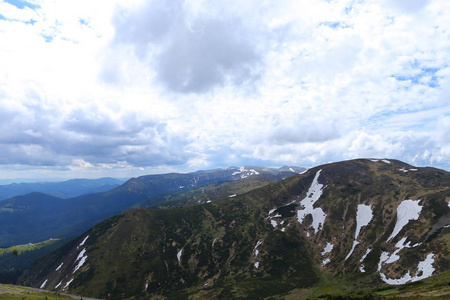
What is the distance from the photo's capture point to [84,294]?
130 meters

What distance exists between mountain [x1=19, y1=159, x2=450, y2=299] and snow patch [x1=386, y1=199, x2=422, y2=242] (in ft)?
1.93

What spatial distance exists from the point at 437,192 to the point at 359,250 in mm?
70014

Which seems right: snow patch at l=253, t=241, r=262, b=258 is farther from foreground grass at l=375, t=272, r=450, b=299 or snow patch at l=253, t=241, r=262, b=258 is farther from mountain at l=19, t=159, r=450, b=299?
foreground grass at l=375, t=272, r=450, b=299

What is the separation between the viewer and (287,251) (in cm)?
15588

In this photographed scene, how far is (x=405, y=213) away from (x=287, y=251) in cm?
8027

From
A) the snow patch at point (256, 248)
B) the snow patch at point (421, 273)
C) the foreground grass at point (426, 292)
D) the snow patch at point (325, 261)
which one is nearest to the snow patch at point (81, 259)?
the snow patch at point (256, 248)

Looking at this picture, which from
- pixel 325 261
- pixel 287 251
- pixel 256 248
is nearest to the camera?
pixel 325 261

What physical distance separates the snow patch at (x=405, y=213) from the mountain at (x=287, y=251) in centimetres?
59

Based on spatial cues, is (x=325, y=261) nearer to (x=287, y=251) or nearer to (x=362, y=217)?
(x=287, y=251)

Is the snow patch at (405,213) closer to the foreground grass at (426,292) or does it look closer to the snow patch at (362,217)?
the snow patch at (362,217)

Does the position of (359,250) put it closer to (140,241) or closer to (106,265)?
(140,241)

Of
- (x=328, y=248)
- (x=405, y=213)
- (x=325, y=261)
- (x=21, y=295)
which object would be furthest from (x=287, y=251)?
(x=21, y=295)

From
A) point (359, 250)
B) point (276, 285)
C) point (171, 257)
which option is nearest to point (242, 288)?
point (276, 285)

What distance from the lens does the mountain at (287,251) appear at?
118562mm
